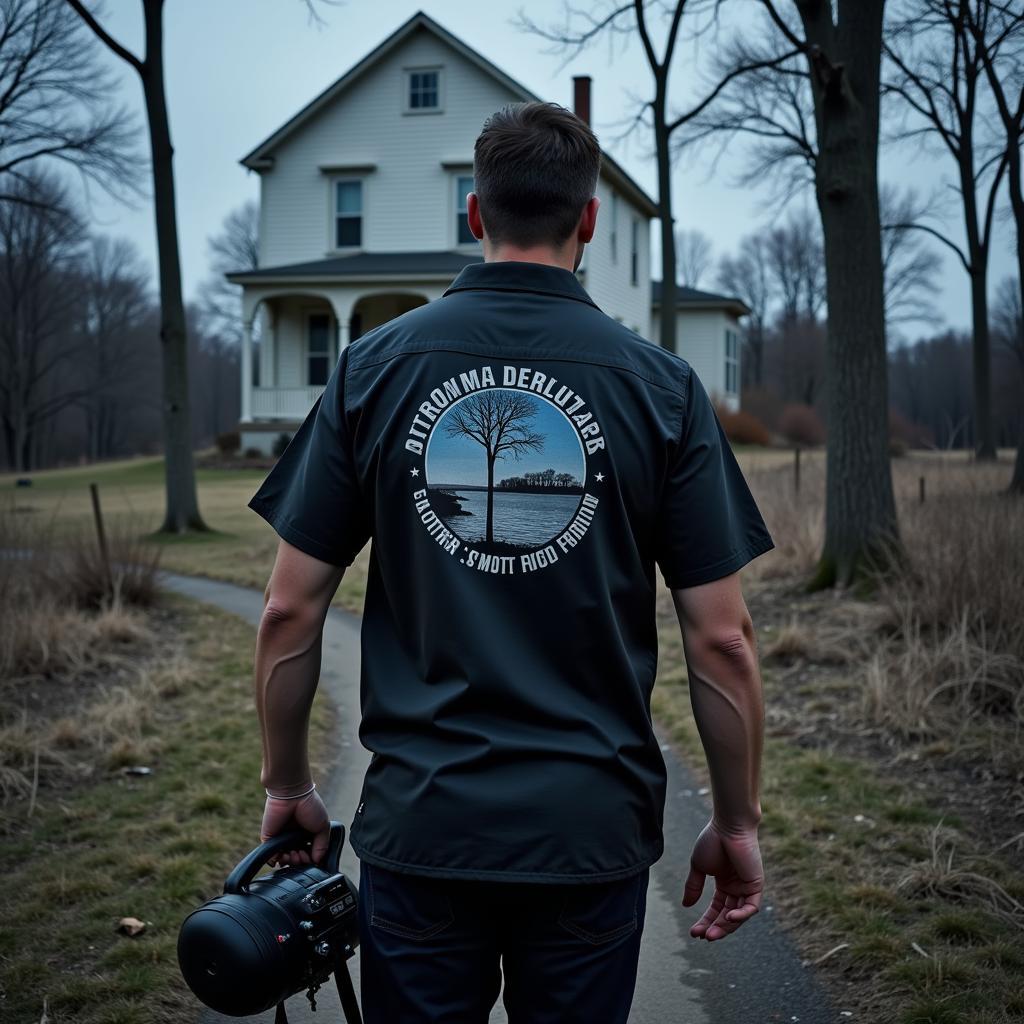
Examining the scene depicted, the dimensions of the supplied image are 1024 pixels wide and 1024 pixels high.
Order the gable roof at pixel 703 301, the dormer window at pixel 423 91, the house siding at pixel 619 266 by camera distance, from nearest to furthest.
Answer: the dormer window at pixel 423 91 → the house siding at pixel 619 266 → the gable roof at pixel 703 301

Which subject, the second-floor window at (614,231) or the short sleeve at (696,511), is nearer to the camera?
the short sleeve at (696,511)

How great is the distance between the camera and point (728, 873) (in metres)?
2.10

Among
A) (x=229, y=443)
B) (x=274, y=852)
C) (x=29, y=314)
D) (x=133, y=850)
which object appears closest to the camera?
(x=274, y=852)

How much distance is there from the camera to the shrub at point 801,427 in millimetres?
39531

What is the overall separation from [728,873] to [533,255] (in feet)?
4.21

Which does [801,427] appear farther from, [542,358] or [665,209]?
[542,358]

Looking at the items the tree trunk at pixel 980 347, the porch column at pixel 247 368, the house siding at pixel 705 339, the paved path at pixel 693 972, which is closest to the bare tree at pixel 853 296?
the paved path at pixel 693 972

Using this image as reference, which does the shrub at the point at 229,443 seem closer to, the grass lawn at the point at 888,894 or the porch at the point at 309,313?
the porch at the point at 309,313

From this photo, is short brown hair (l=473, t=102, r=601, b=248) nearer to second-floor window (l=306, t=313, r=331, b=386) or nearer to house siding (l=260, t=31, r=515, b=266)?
house siding (l=260, t=31, r=515, b=266)

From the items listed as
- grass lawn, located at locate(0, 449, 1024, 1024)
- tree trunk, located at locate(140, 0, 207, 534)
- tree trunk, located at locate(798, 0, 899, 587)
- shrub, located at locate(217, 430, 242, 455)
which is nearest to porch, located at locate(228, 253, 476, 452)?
shrub, located at locate(217, 430, 242, 455)

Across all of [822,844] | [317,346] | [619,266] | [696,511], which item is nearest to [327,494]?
[696,511]

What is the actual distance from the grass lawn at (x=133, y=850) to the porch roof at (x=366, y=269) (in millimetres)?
19732

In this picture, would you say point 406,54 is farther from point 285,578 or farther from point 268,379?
point 285,578

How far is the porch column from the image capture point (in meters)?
27.7
